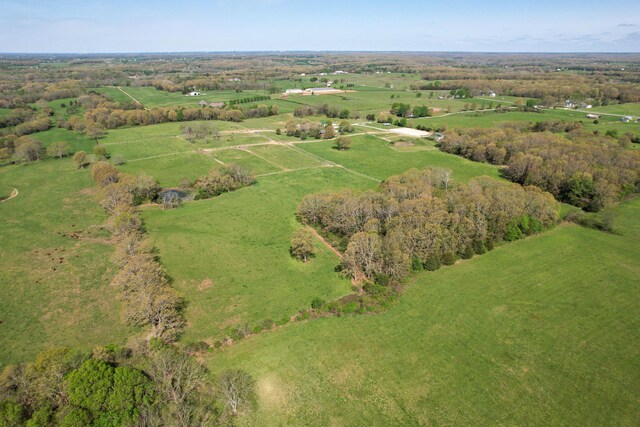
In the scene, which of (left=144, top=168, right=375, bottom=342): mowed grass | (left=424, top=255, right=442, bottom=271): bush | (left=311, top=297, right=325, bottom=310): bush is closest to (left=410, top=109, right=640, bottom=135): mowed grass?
(left=144, top=168, right=375, bottom=342): mowed grass

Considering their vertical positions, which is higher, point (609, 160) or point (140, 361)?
point (609, 160)

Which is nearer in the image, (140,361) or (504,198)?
(140,361)

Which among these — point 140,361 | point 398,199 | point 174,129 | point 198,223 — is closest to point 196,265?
point 198,223

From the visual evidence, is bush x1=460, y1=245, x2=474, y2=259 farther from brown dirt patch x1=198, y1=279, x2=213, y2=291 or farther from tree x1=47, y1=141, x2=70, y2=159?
tree x1=47, y1=141, x2=70, y2=159

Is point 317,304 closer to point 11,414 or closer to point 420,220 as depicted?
point 420,220

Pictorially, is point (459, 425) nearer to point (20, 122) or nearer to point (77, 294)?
point (77, 294)

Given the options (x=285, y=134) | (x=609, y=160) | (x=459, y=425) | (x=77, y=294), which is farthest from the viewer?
(x=285, y=134)

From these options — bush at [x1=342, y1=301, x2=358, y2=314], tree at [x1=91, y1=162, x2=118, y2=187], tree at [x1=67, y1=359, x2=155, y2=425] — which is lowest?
bush at [x1=342, y1=301, x2=358, y2=314]
